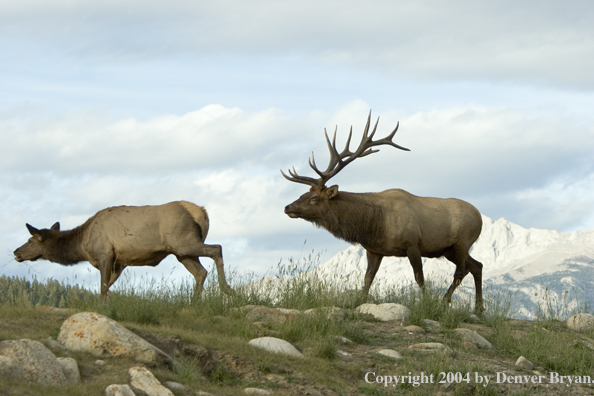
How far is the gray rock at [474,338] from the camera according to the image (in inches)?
372

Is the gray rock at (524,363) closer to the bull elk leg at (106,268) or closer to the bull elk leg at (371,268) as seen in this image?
the bull elk leg at (371,268)

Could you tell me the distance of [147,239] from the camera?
1157 centimetres

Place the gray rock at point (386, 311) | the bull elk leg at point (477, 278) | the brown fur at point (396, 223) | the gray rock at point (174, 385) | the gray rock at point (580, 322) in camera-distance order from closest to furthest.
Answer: the gray rock at point (174, 385), the gray rock at point (386, 311), the gray rock at point (580, 322), the brown fur at point (396, 223), the bull elk leg at point (477, 278)

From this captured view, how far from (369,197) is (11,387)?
26.2 ft

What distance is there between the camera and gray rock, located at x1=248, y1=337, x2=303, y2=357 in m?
7.79

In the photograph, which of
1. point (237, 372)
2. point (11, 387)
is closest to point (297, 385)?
point (237, 372)

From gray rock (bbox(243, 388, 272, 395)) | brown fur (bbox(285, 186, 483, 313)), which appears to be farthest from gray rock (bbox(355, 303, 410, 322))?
gray rock (bbox(243, 388, 272, 395))

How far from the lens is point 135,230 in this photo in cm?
1162

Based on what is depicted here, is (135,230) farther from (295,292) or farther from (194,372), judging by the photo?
(194,372)

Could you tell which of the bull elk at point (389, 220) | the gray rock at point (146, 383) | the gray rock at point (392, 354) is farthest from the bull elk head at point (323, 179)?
the gray rock at point (146, 383)

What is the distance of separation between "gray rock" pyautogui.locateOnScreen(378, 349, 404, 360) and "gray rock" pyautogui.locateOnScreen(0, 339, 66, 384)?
3798mm

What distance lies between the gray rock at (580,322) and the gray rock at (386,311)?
3.02 meters

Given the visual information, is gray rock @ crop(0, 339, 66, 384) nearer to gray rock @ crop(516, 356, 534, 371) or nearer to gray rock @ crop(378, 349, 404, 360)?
gray rock @ crop(378, 349, 404, 360)

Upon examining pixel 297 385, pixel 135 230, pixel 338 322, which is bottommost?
pixel 297 385
